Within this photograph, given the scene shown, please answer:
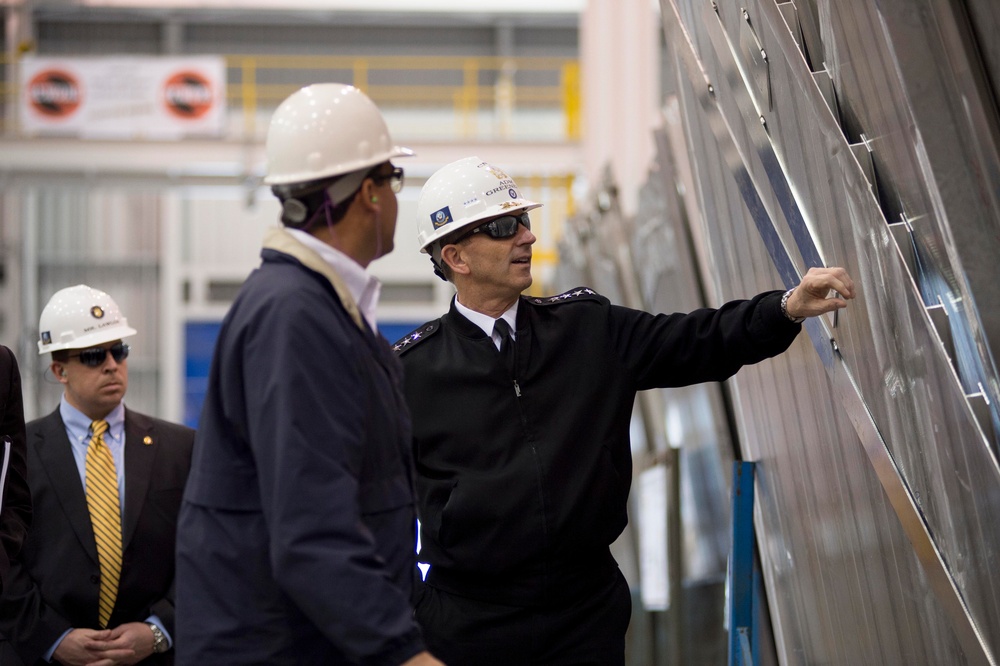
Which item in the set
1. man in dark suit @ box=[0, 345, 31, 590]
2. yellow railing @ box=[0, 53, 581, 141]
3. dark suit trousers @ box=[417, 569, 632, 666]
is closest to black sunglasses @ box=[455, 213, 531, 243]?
dark suit trousers @ box=[417, 569, 632, 666]

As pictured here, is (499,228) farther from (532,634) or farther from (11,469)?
(11,469)

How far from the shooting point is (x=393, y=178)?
2.40m

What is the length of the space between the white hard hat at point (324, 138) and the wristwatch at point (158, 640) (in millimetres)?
2152

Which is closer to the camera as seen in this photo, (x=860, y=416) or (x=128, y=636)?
(x=860, y=416)

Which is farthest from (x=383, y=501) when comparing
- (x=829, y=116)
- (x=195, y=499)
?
(x=829, y=116)

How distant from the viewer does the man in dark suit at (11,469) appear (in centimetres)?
354

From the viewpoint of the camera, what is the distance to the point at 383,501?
2.27 meters

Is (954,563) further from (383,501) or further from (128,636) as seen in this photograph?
(128,636)

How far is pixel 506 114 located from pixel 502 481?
16.9 meters

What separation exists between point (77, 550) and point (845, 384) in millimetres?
2526

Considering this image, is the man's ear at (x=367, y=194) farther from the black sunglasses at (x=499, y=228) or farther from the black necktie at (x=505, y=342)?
the black sunglasses at (x=499, y=228)

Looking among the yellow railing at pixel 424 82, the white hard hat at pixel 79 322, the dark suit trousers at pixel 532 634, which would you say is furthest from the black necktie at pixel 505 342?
the yellow railing at pixel 424 82

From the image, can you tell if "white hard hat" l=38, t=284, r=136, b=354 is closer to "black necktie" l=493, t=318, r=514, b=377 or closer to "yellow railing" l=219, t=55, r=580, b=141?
"black necktie" l=493, t=318, r=514, b=377

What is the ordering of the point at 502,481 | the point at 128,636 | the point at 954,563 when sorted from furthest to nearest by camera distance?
the point at 128,636 < the point at 502,481 < the point at 954,563
